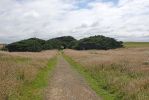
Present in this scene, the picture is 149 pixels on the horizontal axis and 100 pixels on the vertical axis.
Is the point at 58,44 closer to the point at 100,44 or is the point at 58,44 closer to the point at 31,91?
the point at 100,44

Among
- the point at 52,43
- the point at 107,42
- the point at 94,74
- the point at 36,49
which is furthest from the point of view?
the point at 52,43

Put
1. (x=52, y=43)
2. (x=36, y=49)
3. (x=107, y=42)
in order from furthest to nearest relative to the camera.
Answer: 1. (x=52, y=43)
2. (x=107, y=42)
3. (x=36, y=49)

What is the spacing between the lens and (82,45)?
392ft

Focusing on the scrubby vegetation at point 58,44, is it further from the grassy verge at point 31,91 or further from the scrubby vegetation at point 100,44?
the grassy verge at point 31,91

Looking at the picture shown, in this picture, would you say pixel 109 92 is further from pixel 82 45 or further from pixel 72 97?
pixel 82 45

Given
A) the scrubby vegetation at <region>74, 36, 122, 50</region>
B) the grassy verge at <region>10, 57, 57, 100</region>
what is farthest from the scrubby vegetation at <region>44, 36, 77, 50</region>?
the grassy verge at <region>10, 57, 57, 100</region>

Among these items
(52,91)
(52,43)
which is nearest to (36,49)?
(52,43)

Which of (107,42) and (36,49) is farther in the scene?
(107,42)

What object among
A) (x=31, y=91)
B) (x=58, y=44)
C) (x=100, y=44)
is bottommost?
(x=31, y=91)

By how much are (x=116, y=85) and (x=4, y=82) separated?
20.5 feet

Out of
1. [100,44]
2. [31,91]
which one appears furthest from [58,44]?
[31,91]

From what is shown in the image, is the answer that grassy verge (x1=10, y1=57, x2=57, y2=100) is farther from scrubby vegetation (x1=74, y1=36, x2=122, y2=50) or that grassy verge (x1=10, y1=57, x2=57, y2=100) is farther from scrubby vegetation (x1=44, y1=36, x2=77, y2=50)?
scrubby vegetation (x1=74, y1=36, x2=122, y2=50)

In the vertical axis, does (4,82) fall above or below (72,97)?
above

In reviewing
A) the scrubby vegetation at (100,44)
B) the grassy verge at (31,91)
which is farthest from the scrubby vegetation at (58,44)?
the grassy verge at (31,91)
